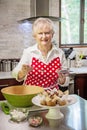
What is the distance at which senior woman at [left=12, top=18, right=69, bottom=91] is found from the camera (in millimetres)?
2133

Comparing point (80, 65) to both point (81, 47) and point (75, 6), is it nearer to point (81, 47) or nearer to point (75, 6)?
point (81, 47)

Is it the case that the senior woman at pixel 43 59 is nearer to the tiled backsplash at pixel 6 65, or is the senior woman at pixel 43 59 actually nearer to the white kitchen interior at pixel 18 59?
the white kitchen interior at pixel 18 59

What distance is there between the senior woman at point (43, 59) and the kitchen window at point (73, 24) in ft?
5.53

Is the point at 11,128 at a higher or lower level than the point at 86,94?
higher

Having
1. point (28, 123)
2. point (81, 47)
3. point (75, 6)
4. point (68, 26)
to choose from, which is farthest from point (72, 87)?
point (28, 123)

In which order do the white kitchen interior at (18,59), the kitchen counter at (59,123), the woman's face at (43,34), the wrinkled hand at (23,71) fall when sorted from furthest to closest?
1. the woman's face at (43,34)
2. the wrinkled hand at (23,71)
3. the white kitchen interior at (18,59)
4. the kitchen counter at (59,123)

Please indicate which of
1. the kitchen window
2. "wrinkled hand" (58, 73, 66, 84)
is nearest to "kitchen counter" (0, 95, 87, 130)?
"wrinkled hand" (58, 73, 66, 84)

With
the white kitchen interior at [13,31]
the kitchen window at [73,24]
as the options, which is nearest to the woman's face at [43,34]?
the white kitchen interior at [13,31]

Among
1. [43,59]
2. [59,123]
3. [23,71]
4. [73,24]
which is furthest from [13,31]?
[59,123]

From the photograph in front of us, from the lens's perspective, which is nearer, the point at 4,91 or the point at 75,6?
the point at 4,91

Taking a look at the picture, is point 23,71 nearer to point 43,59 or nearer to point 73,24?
point 43,59

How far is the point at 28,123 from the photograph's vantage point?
1484 millimetres

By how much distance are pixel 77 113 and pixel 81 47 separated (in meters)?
2.37

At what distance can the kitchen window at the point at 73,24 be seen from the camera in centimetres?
394
